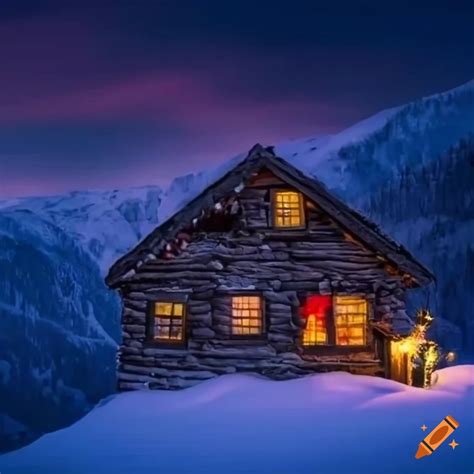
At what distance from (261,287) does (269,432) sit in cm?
156

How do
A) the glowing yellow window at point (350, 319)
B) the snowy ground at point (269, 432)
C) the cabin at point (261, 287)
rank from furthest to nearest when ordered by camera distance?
the glowing yellow window at point (350, 319), the cabin at point (261, 287), the snowy ground at point (269, 432)

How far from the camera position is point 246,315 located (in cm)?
755

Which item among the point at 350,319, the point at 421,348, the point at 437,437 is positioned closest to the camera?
the point at 437,437

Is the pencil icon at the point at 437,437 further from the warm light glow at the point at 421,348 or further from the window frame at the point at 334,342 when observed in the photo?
the window frame at the point at 334,342

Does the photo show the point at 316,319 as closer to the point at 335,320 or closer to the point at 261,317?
the point at 335,320

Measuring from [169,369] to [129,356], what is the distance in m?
0.46

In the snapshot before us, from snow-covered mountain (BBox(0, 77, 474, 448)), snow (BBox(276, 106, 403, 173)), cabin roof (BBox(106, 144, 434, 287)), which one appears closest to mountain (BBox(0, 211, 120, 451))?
snow-covered mountain (BBox(0, 77, 474, 448))

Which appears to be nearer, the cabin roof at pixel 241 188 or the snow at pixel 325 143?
the cabin roof at pixel 241 188

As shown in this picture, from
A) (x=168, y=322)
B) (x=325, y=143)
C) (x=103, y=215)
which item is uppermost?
(x=325, y=143)

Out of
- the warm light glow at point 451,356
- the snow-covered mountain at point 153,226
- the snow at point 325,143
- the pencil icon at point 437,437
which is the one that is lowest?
the pencil icon at point 437,437

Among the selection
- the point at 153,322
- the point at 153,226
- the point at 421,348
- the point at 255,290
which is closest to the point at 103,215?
the point at 153,226

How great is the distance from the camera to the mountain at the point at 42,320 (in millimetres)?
7504

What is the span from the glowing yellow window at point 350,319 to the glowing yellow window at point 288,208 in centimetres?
93

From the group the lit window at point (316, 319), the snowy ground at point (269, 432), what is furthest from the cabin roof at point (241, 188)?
the snowy ground at point (269, 432)
